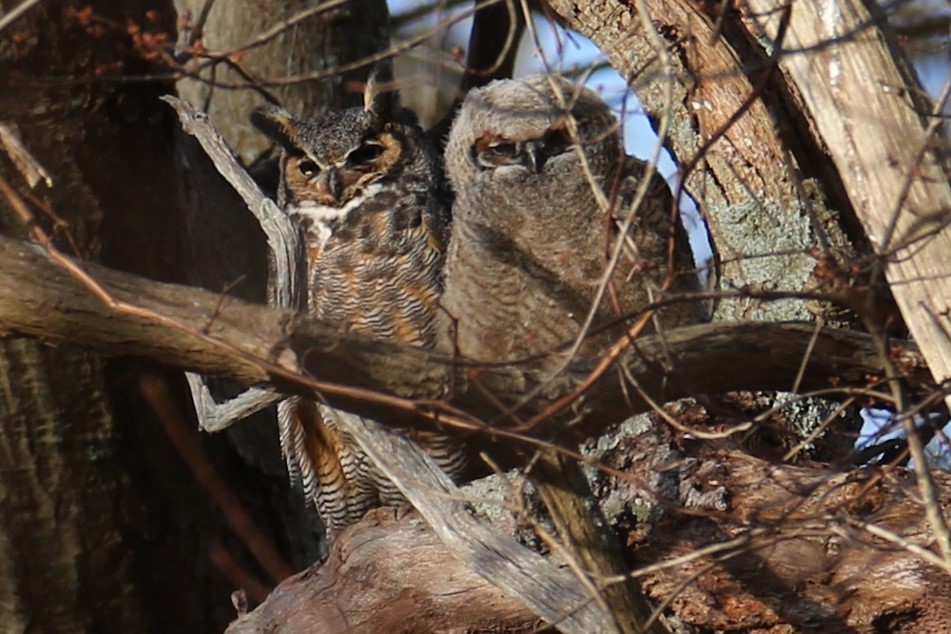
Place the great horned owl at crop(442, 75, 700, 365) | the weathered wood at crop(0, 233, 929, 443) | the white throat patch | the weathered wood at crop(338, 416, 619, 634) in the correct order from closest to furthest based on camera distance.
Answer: the weathered wood at crop(0, 233, 929, 443) → the weathered wood at crop(338, 416, 619, 634) → the great horned owl at crop(442, 75, 700, 365) → the white throat patch

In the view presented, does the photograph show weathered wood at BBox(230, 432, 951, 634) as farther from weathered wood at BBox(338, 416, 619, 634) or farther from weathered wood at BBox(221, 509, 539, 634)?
weathered wood at BBox(338, 416, 619, 634)

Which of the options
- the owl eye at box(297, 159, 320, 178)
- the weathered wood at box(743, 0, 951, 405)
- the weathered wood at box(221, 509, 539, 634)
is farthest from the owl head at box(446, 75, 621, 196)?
the weathered wood at box(743, 0, 951, 405)

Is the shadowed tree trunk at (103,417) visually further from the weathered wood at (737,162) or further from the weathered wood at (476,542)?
the weathered wood at (737,162)

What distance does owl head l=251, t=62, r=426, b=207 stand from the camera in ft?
10.8

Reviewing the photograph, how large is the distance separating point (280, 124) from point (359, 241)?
1.25 ft

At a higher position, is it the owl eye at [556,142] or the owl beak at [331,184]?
the owl beak at [331,184]

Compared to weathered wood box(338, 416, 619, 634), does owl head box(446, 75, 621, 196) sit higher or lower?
higher

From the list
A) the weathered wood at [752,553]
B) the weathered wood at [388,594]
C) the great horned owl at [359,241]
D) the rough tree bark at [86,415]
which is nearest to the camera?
the weathered wood at [752,553]

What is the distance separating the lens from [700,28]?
2.94 metres

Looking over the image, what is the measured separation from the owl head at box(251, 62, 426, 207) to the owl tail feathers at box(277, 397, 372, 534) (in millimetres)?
530

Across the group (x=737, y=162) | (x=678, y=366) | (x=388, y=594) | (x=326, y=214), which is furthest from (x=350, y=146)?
(x=678, y=366)

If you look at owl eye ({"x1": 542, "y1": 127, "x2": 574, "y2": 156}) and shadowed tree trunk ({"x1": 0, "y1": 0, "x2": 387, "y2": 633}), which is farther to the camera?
owl eye ({"x1": 542, "y1": 127, "x2": 574, "y2": 156})

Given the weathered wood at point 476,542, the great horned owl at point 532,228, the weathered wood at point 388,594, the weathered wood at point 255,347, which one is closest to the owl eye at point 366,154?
the great horned owl at point 532,228

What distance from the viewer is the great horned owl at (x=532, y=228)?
3.02m
